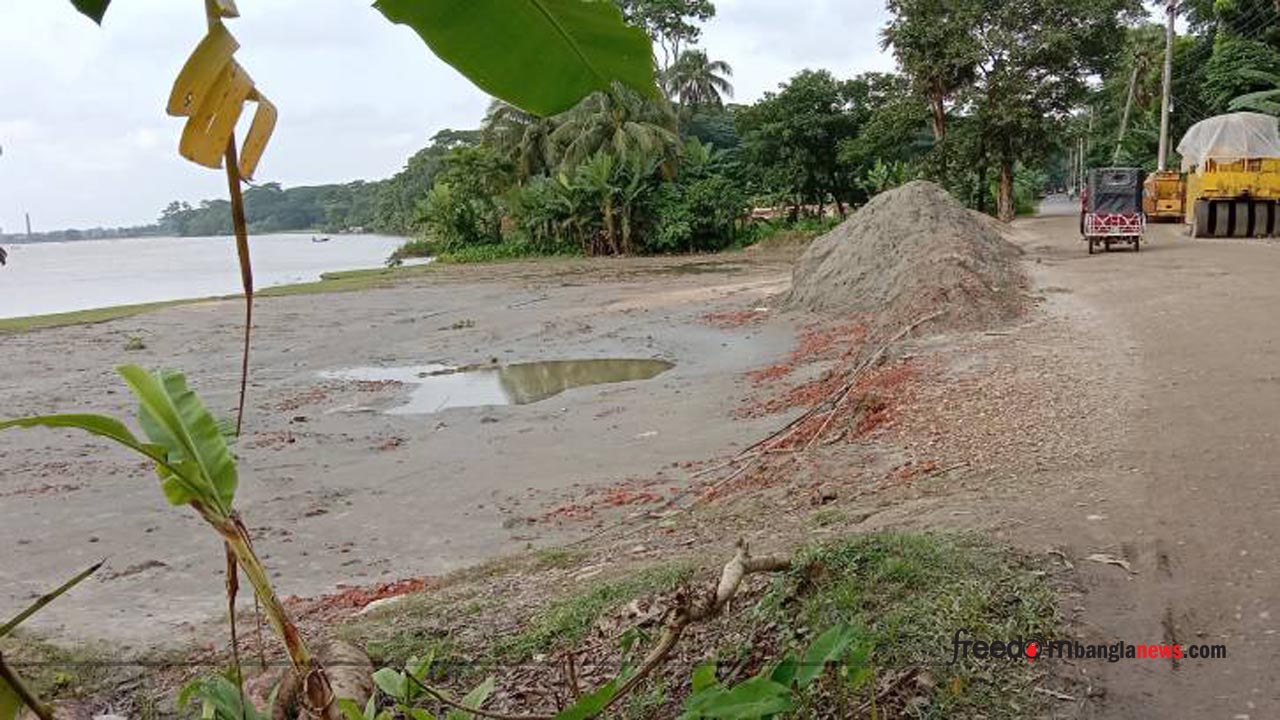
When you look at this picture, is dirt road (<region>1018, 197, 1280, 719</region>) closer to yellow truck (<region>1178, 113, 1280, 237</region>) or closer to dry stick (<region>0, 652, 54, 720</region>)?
dry stick (<region>0, 652, 54, 720</region>)

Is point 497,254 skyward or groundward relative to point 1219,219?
groundward

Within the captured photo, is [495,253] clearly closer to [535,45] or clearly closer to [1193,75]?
[1193,75]

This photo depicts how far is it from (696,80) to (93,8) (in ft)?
150

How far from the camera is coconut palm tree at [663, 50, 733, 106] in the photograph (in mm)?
44219

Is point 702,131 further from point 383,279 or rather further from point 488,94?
point 488,94

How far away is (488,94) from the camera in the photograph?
1.67 metres

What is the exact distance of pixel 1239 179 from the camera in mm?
21234

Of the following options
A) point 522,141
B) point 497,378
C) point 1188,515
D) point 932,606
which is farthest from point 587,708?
point 522,141

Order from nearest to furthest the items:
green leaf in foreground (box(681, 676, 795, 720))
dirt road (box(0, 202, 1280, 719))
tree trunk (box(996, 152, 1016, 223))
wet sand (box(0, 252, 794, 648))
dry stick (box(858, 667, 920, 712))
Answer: green leaf in foreground (box(681, 676, 795, 720)) < dry stick (box(858, 667, 920, 712)) < dirt road (box(0, 202, 1280, 719)) < wet sand (box(0, 252, 794, 648)) < tree trunk (box(996, 152, 1016, 223))

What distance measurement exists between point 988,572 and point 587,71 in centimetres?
235

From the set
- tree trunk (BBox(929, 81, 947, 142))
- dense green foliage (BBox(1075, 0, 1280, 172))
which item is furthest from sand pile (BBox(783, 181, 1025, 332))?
dense green foliage (BBox(1075, 0, 1280, 172))

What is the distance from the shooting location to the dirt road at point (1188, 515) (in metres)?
2.60

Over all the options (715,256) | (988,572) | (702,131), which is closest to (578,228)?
(715,256)

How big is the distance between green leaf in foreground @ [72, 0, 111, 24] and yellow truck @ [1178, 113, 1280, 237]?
24.4 m
